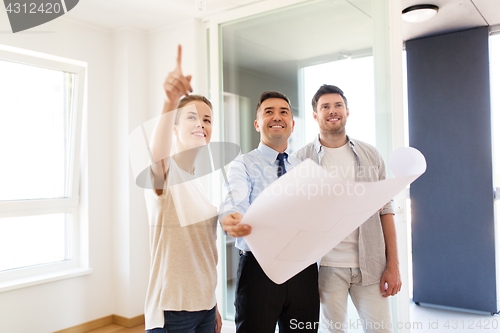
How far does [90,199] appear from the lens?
3148mm

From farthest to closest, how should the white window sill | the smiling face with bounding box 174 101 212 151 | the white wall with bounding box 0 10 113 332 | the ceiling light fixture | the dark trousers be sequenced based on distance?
the ceiling light fixture < the white wall with bounding box 0 10 113 332 < the white window sill < the dark trousers < the smiling face with bounding box 174 101 212 151

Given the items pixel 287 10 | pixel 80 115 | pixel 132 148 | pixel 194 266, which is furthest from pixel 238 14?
pixel 194 266

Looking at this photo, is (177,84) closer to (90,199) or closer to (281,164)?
(281,164)

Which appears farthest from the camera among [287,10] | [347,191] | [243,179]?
[287,10]

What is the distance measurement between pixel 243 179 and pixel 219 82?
156 centimetres

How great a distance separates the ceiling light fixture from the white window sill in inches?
125

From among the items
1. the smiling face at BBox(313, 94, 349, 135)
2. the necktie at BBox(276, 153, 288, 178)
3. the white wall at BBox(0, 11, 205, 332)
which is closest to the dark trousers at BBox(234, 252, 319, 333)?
the necktie at BBox(276, 153, 288, 178)

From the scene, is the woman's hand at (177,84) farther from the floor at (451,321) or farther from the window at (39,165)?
the floor at (451,321)

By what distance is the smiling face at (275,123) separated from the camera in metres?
1.66

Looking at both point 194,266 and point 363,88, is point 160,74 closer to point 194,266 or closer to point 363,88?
point 363,88

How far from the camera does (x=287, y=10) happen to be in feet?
8.79

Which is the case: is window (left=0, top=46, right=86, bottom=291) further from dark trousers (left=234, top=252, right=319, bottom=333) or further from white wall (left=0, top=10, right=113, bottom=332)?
dark trousers (left=234, top=252, right=319, bottom=333)

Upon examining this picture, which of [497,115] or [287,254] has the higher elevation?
[497,115]

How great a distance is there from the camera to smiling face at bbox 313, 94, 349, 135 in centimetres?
179
